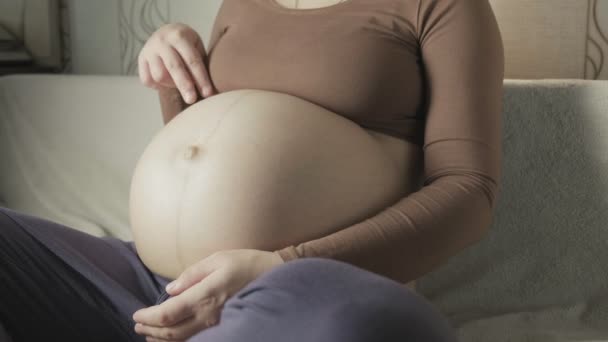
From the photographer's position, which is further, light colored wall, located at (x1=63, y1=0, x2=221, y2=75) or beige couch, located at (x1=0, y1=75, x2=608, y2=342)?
light colored wall, located at (x1=63, y1=0, x2=221, y2=75)

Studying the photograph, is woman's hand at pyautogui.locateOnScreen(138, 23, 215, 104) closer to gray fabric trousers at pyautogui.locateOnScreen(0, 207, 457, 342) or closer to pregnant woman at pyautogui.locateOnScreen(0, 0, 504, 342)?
pregnant woman at pyautogui.locateOnScreen(0, 0, 504, 342)

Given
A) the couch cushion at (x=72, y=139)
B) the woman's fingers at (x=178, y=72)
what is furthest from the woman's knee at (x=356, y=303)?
the couch cushion at (x=72, y=139)

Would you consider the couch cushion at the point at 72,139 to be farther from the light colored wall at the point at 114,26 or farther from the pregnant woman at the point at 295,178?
the pregnant woman at the point at 295,178

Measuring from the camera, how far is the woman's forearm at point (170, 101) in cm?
106

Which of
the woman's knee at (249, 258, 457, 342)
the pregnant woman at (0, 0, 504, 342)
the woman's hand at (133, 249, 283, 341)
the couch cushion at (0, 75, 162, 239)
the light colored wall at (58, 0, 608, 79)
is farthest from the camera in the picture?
the couch cushion at (0, 75, 162, 239)

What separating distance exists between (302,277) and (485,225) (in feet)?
1.31

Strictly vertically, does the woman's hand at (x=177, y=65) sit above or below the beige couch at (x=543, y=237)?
above

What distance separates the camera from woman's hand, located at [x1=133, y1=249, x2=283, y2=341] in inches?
24.4

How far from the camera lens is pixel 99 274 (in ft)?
2.62

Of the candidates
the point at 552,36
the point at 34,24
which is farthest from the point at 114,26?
the point at 552,36

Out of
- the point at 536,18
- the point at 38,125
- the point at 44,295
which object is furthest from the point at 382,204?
the point at 38,125

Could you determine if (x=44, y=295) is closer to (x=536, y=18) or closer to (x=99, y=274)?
(x=99, y=274)

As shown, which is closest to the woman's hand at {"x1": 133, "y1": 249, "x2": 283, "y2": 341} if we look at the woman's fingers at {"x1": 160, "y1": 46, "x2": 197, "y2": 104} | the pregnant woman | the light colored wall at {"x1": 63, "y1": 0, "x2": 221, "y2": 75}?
the pregnant woman

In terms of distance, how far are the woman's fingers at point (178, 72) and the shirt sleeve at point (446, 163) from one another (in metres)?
0.34
